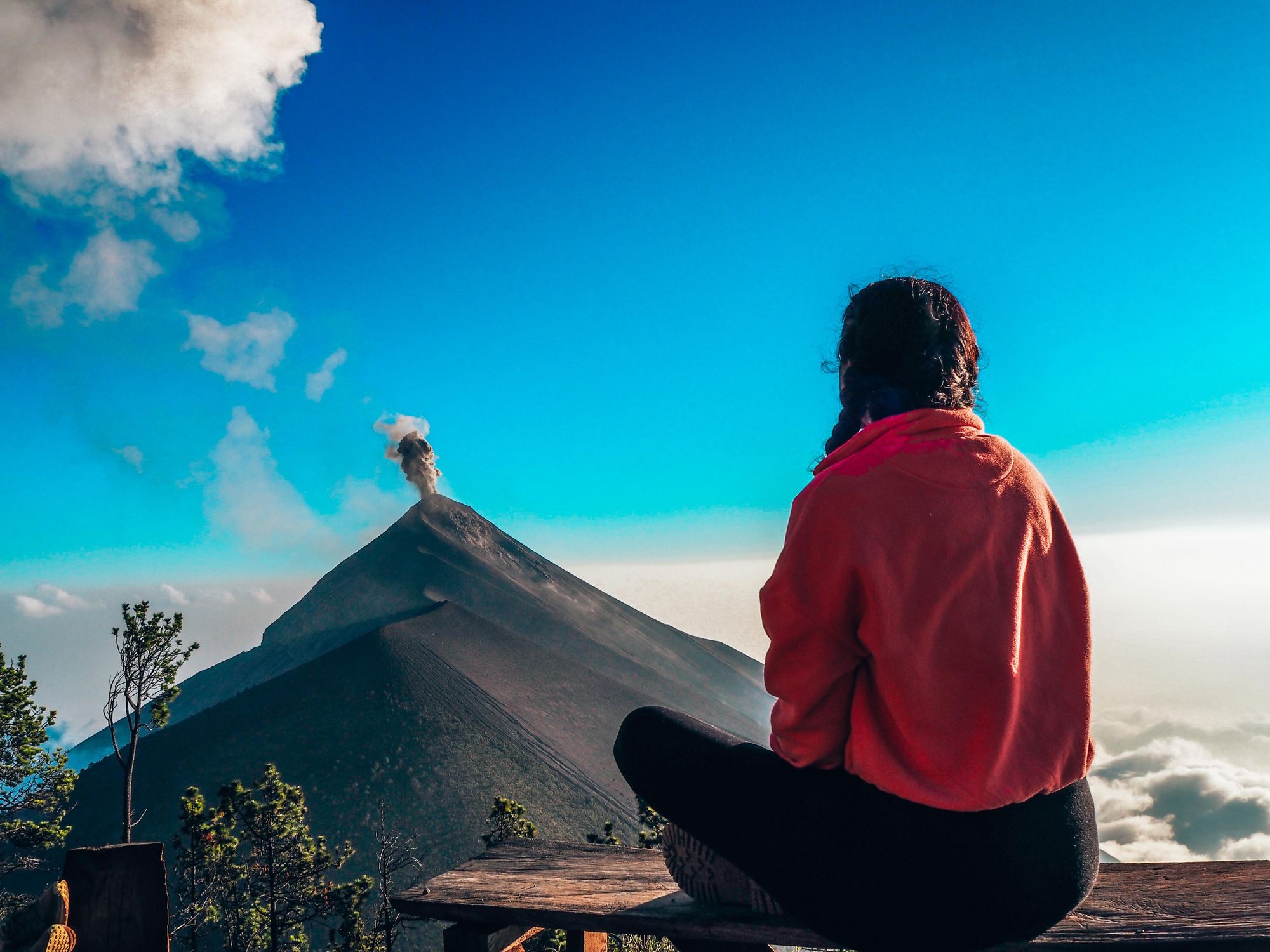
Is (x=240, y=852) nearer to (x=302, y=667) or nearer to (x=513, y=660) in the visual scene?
(x=302, y=667)

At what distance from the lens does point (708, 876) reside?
2.01 metres

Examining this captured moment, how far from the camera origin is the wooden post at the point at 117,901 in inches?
85.6

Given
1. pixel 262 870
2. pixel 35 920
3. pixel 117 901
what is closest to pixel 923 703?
pixel 117 901

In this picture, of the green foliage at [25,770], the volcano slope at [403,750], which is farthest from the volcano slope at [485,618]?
the green foliage at [25,770]

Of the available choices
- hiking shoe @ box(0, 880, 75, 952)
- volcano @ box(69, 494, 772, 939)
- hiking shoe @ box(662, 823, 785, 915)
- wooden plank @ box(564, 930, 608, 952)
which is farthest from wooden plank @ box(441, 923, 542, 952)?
volcano @ box(69, 494, 772, 939)

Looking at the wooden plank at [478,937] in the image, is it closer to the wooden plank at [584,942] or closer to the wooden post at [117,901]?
the wooden plank at [584,942]

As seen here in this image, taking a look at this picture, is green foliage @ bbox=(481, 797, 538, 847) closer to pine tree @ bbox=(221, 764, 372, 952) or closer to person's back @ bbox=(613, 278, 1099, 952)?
pine tree @ bbox=(221, 764, 372, 952)

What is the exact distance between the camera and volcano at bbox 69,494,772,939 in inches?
1991

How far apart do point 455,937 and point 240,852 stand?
48.0 m

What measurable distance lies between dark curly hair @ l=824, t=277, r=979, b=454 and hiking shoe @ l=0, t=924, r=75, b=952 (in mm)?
2540

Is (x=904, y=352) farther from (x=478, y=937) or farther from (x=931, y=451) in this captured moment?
(x=478, y=937)

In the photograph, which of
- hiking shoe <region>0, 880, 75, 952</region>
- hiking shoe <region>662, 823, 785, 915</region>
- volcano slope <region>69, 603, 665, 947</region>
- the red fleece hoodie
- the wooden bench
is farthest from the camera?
volcano slope <region>69, 603, 665, 947</region>

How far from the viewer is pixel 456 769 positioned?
55.1 m

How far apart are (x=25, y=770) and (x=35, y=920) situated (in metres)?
20.9
